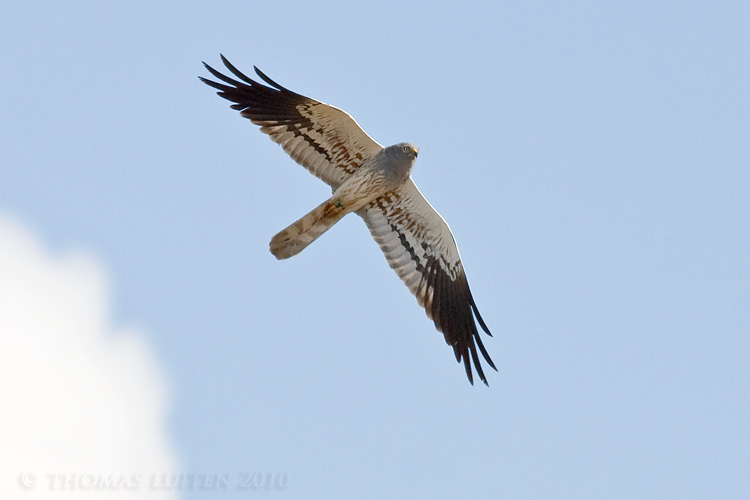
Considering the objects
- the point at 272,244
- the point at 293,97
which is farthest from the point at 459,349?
the point at 293,97

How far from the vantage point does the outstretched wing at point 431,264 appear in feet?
47.9

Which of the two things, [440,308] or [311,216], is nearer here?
[311,216]

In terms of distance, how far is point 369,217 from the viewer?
14680mm

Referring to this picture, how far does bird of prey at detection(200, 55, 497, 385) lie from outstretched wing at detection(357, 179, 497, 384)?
0.5 inches

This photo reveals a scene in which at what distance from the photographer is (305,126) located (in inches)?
543

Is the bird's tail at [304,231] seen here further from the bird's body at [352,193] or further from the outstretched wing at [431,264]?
the outstretched wing at [431,264]

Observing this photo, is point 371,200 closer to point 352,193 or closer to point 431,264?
point 352,193

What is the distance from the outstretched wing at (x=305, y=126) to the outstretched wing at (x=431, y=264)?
88cm

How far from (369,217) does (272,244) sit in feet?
5.72

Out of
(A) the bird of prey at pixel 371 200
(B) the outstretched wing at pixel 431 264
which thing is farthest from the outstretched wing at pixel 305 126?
(B) the outstretched wing at pixel 431 264

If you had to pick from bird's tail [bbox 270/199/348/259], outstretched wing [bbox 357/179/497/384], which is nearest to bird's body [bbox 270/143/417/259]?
bird's tail [bbox 270/199/348/259]

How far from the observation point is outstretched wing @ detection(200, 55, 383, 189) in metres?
13.6

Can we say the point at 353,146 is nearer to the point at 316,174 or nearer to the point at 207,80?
the point at 316,174

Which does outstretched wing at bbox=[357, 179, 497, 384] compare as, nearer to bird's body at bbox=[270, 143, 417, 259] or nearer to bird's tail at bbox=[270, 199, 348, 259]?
bird's body at bbox=[270, 143, 417, 259]
